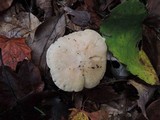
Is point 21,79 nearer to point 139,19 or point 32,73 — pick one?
point 32,73

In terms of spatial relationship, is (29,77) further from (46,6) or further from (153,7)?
(153,7)

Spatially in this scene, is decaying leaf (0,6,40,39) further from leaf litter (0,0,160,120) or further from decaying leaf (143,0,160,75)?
decaying leaf (143,0,160,75)

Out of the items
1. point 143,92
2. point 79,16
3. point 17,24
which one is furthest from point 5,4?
point 143,92

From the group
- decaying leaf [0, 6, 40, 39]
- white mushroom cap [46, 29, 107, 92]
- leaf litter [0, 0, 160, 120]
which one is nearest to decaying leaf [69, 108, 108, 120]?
leaf litter [0, 0, 160, 120]

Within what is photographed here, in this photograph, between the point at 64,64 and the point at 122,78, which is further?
the point at 122,78

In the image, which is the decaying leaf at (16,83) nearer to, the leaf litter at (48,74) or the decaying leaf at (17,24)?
the leaf litter at (48,74)

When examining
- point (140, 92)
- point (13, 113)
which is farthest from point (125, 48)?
point (13, 113)

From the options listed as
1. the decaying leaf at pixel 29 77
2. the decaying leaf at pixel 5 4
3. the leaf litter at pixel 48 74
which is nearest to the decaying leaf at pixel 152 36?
the leaf litter at pixel 48 74
